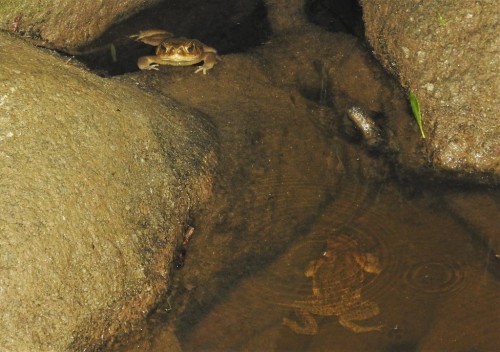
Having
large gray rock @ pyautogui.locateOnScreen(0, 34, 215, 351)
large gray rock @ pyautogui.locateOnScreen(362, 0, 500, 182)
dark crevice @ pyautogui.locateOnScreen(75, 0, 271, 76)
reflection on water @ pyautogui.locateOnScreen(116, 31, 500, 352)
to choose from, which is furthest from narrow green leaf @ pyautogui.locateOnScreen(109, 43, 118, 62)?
large gray rock @ pyautogui.locateOnScreen(362, 0, 500, 182)

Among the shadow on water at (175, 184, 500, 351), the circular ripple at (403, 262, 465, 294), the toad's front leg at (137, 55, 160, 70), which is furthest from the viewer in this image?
the toad's front leg at (137, 55, 160, 70)

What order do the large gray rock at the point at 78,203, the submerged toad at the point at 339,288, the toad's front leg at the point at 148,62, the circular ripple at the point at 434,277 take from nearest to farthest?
the large gray rock at the point at 78,203 → the submerged toad at the point at 339,288 → the circular ripple at the point at 434,277 → the toad's front leg at the point at 148,62

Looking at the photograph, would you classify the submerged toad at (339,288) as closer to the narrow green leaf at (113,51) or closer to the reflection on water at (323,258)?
the reflection on water at (323,258)

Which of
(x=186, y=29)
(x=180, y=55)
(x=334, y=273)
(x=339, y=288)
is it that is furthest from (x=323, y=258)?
(x=186, y=29)

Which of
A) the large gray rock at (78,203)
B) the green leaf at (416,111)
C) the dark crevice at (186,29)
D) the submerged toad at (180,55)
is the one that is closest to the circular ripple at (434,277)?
the green leaf at (416,111)

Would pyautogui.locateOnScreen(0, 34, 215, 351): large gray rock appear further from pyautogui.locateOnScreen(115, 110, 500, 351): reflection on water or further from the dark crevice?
the dark crevice
